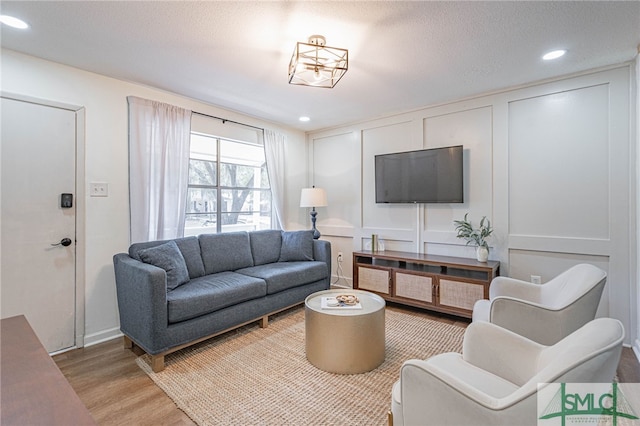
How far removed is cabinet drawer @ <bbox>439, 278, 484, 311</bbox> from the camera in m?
2.95

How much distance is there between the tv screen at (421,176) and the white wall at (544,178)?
152 millimetres

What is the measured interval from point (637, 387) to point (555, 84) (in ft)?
8.58

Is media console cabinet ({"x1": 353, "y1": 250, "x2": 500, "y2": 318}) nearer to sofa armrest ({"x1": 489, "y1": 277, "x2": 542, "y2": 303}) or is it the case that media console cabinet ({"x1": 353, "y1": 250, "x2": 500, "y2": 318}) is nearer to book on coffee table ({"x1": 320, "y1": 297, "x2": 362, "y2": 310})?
sofa armrest ({"x1": 489, "y1": 277, "x2": 542, "y2": 303})

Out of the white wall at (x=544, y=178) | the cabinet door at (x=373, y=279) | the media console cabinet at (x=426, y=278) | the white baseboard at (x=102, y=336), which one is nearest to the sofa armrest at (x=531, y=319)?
the media console cabinet at (x=426, y=278)

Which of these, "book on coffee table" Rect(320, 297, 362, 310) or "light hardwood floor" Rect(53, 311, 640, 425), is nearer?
"light hardwood floor" Rect(53, 311, 640, 425)

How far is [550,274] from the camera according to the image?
2.91m

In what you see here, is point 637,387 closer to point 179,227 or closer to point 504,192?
point 504,192

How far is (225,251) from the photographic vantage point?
3295mm

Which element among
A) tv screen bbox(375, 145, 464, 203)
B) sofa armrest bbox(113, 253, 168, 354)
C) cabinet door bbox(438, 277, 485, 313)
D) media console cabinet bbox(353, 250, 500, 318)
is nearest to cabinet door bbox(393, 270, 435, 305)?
media console cabinet bbox(353, 250, 500, 318)

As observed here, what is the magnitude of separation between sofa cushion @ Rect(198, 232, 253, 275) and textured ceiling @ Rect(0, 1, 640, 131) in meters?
1.63

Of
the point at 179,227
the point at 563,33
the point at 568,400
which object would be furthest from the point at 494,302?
the point at 179,227

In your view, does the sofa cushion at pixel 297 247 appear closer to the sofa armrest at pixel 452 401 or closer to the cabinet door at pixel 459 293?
the cabinet door at pixel 459 293

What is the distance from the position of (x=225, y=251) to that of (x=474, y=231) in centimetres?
285

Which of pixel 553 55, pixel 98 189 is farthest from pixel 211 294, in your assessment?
pixel 553 55
